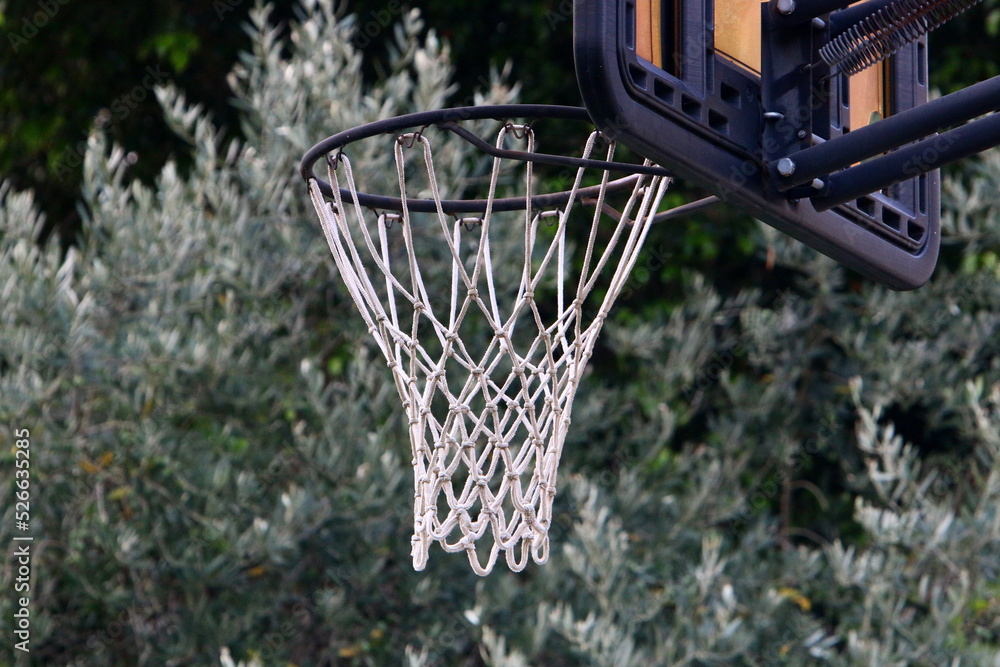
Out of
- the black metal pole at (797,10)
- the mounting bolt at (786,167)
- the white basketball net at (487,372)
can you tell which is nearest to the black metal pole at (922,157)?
the mounting bolt at (786,167)

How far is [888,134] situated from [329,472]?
296 cm

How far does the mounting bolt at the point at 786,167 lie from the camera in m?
1.95

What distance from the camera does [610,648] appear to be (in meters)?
4.13

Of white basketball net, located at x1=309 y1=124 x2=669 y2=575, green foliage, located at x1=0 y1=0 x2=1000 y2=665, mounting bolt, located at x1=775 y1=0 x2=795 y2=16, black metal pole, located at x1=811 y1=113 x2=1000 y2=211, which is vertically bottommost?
green foliage, located at x1=0 y1=0 x2=1000 y2=665

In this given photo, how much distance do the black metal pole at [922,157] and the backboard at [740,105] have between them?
12 millimetres

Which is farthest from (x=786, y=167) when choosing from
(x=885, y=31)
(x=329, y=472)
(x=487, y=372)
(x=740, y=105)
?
(x=329, y=472)

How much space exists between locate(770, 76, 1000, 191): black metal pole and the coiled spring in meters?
0.16

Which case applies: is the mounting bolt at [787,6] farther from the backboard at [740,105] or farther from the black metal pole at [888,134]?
the black metal pole at [888,134]

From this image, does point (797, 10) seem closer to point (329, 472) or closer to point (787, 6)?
point (787, 6)

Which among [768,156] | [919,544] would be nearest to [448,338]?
[768,156]

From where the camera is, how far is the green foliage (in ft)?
14.1

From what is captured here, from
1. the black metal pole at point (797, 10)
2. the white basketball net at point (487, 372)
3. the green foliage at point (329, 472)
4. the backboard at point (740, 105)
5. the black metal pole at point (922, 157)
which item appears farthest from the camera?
the green foliage at point (329, 472)

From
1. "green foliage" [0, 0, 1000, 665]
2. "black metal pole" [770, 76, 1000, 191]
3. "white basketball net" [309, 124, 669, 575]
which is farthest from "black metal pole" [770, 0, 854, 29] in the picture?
"green foliage" [0, 0, 1000, 665]

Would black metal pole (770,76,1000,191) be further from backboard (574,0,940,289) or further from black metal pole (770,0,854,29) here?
black metal pole (770,0,854,29)
